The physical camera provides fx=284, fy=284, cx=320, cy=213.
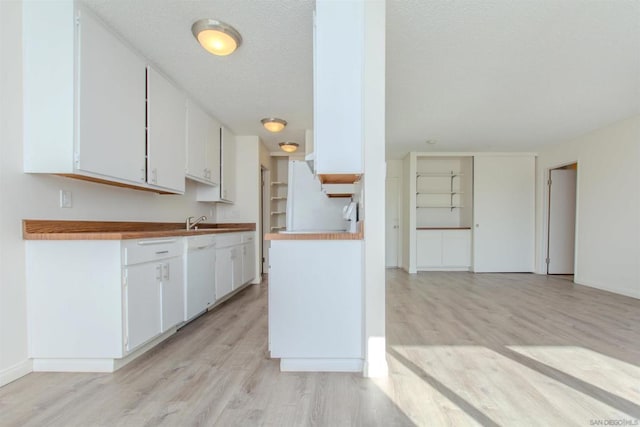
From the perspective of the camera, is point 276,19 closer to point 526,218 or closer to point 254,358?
point 254,358

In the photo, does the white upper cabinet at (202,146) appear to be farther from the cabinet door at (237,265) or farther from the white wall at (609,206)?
the white wall at (609,206)

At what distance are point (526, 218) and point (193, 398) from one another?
6.12 m

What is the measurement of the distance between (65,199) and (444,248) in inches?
220

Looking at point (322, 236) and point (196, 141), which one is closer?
point (322, 236)

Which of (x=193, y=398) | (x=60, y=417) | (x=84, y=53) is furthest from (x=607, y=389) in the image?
(x=84, y=53)

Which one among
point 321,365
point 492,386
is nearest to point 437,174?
point 492,386

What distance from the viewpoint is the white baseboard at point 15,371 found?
159 cm

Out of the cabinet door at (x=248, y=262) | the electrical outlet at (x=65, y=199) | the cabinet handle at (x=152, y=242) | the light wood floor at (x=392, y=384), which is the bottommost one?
the light wood floor at (x=392, y=384)

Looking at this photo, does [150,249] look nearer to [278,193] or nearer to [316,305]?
[316,305]

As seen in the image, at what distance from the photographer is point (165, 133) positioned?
2.61 meters

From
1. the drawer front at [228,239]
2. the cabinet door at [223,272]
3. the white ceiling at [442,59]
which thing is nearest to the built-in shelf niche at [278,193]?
the drawer front at [228,239]

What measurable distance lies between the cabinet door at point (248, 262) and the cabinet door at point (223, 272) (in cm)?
45

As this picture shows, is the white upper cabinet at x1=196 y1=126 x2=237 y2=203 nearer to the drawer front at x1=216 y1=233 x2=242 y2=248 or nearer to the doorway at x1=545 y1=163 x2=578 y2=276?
the drawer front at x1=216 y1=233 x2=242 y2=248

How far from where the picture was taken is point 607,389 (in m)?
1.57
